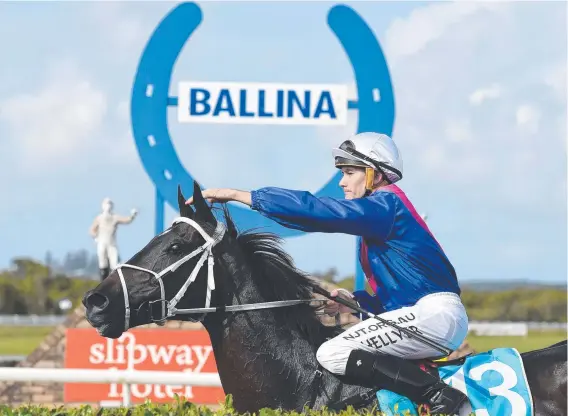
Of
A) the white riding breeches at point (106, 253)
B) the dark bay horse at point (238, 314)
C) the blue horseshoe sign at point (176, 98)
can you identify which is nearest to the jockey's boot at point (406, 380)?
the dark bay horse at point (238, 314)

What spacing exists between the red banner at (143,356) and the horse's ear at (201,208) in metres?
4.98

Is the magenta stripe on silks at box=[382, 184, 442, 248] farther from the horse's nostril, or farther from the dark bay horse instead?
the horse's nostril

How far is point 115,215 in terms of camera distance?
11648 millimetres

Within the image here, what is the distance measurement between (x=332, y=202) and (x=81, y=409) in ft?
4.23

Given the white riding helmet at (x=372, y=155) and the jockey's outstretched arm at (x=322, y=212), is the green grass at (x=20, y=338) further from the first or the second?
the jockey's outstretched arm at (x=322, y=212)

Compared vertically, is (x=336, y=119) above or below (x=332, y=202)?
above

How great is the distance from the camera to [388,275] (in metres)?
4.11

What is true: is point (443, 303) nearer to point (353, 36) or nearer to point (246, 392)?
point (246, 392)

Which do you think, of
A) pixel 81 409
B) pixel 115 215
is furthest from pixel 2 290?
pixel 81 409

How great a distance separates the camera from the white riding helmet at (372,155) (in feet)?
13.7

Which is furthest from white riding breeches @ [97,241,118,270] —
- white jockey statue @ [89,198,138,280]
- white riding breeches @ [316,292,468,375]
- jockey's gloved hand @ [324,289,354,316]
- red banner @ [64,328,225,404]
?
white riding breeches @ [316,292,468,375]

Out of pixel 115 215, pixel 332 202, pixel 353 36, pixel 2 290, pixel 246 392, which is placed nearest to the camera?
pixel 332 202

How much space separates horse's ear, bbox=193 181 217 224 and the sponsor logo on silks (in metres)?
5.65

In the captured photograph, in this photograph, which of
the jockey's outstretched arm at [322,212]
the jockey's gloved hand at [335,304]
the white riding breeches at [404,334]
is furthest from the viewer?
the jockey's gloved hand at [335,304]
